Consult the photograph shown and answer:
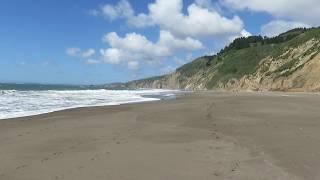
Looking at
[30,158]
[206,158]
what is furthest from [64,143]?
[206,158]

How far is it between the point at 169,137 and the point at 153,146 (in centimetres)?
186

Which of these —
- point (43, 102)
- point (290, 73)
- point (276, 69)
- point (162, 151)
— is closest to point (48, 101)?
point (43, 102)

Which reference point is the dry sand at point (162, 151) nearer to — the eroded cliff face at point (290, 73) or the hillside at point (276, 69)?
the eroded cliff face at point (290, 73)

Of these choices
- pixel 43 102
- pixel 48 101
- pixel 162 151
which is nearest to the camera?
pixel 162 151

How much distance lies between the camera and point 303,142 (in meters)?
12.0

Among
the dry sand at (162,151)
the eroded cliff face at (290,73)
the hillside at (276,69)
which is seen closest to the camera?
the dry sand at (162,151)

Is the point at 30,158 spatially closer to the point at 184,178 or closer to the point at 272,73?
the point at 184,178

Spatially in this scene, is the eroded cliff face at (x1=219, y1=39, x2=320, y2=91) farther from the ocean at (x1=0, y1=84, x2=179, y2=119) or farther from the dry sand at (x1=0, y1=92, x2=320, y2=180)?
the dry sand at (x1=0, y1=92, x2=320, y2=180)

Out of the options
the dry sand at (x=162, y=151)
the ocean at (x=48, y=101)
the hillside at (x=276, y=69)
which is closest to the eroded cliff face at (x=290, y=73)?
the hillside at (x=276, y=69)

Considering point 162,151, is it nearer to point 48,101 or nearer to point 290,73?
point 48,101

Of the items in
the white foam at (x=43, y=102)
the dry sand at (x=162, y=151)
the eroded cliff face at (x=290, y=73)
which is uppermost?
the eroded cliff face at (x=290, y=73)

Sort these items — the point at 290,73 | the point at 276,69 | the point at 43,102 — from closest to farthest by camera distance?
1. the point at 43,102
2. the point at 290,73
3. the point at 276,69

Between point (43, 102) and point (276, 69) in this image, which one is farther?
point (276, 69)

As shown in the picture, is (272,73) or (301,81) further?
(272,73)
